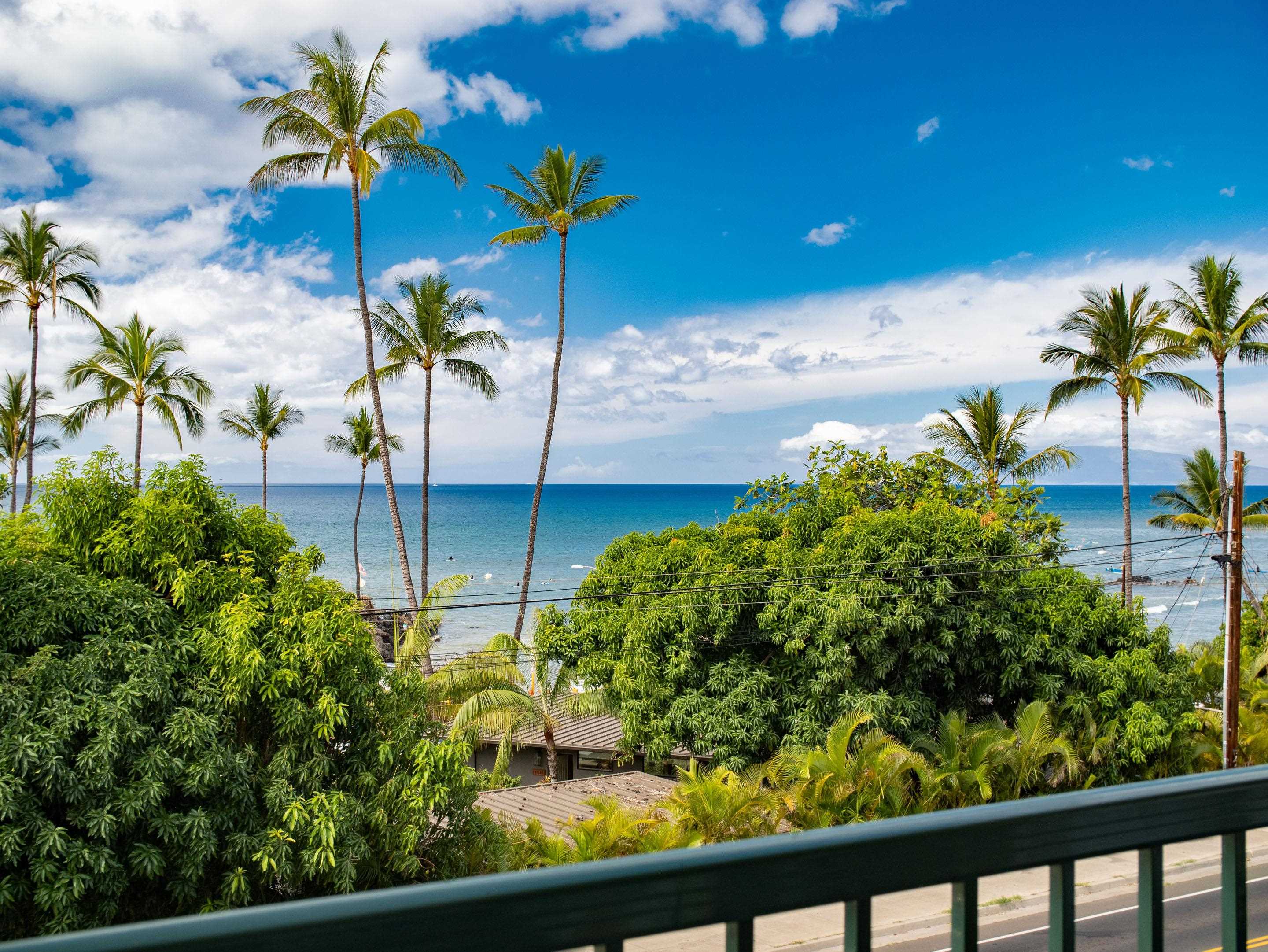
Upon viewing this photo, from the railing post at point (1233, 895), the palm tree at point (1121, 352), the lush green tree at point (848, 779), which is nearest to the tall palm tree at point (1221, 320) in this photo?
the palm tree at point (1121, 352)

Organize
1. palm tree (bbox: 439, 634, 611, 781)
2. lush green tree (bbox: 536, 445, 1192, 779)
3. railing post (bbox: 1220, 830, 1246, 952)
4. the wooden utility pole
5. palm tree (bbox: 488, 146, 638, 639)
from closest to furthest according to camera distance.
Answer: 1. railing post (bbox: 1220, 830, 1246, 952)
2. the wooden utility pole
3. lush green tree (bbox: 536, 445, 1192, 779)
4. palm tree (bbox: 439, 634, 611, 781)
5. palm tree (bbox: 488, 146, 638, 639)

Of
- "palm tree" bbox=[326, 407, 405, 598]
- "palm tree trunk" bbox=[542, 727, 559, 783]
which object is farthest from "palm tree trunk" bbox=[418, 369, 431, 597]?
"palm tree" bbox=[326, 407, 405, 598]

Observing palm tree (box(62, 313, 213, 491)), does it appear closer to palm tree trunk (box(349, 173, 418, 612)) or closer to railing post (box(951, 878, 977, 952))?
palm tree trunk (box(349, 173, 418, 612))

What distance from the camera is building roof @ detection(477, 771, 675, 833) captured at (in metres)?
14.5

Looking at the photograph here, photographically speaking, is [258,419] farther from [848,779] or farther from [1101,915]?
[1101,915]

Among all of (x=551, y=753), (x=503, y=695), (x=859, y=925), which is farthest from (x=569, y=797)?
(x=859, y=925)

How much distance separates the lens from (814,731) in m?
15.1

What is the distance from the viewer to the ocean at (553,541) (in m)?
44.4

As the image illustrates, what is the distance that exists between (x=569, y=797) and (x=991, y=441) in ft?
56.8

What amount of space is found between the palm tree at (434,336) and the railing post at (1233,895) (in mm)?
24306

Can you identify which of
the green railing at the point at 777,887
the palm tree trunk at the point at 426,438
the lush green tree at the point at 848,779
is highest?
the palm tree trunk at the point at 426,438

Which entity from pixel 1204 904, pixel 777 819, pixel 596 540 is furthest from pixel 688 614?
pixel 596 540

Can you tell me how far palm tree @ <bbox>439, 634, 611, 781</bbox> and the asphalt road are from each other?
13.6 meters

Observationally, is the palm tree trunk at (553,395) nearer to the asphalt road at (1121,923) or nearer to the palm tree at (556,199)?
the palm tree at (556,199)
